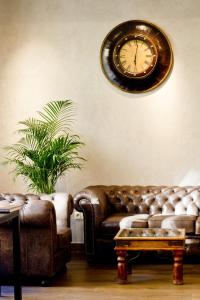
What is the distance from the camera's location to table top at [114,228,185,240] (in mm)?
5025

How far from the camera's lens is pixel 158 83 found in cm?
685

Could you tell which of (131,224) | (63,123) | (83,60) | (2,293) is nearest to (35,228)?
(2,293)

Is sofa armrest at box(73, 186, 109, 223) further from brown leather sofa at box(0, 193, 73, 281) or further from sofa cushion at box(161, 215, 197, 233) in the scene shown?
brown leather sofa at box(0, 193, 73, 281)

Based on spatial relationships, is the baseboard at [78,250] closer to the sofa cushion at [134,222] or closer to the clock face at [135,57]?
the sofa cushion at [134,222]

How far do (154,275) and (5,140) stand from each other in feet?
8.89

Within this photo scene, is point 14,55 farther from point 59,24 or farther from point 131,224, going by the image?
point 131,224

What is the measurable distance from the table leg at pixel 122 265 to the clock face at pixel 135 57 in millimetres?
2572

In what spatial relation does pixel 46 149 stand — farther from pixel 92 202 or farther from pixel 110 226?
pixel 110 226

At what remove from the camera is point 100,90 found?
6965 mm

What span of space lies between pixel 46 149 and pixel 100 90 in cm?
Result: 108

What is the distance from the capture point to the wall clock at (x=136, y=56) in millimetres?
6828

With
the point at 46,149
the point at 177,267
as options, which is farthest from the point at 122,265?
the point at 46,149

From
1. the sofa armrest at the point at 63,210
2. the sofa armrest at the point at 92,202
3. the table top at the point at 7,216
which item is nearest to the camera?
the table top at the point at 7,216

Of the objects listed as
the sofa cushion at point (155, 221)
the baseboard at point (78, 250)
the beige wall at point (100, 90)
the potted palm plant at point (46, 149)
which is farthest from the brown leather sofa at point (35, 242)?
the beige wall at point (100, 90)
